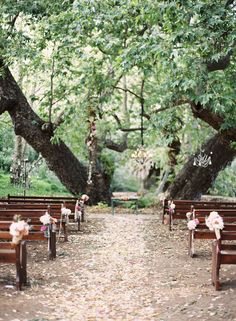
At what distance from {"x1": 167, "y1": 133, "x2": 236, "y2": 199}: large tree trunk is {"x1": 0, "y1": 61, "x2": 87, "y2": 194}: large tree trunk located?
4.02 m

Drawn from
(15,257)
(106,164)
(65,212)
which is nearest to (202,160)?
(106,164)

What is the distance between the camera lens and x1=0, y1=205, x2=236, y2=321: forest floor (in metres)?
6.50

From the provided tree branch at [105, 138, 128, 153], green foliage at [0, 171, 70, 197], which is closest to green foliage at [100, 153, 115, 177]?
tree branch at [105, 138, 128, 153]

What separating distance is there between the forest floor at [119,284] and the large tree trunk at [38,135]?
23.0 ft

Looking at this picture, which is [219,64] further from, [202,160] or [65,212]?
[202,160]

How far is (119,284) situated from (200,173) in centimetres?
1250

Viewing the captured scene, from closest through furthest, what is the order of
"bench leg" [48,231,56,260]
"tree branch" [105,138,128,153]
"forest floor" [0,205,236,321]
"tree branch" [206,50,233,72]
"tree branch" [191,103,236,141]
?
1. "forest floor" [0,205,236,321]
2. "bench leg" [48,231,56,260]
3. "tree branch" [206,50,233,72]
4. "tree branch" [191,103,236,141]
5. "tree branch" [105,138,128,153]

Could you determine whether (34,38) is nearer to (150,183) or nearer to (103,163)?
(103,163)

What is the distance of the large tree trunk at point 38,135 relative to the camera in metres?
18.1

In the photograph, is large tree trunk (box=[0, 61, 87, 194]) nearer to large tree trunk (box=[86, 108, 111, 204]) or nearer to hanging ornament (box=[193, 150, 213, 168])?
large tree trunk (box=[86, 108, 111, 204])

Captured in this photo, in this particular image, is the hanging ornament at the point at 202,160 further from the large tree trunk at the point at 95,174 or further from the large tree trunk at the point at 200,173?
the large tree trunk at the point at 95,174

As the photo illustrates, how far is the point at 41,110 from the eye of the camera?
18312 millimetres

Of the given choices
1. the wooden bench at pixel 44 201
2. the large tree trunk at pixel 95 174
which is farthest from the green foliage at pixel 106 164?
the wooden bench at pixel 44 201

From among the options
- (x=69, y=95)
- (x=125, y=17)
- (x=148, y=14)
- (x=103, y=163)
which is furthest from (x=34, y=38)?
(x=103, y=163)
